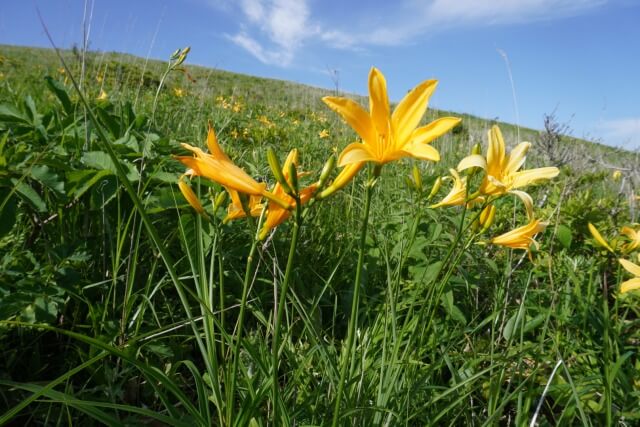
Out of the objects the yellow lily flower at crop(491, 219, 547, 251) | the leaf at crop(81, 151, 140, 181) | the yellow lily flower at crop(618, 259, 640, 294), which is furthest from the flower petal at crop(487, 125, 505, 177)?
the leaf at crop(81, 151, 140, 181)

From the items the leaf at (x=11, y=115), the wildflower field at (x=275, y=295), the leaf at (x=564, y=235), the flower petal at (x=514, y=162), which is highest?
the flower petal at (x=514, y=162)

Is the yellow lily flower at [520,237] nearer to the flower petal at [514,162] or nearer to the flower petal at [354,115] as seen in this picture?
the flower petal at [514,162]

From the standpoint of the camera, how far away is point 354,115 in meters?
0.75

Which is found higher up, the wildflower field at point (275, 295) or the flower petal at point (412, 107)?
the flower petal at point (412, 107)

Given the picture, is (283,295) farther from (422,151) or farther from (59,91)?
(59,91)

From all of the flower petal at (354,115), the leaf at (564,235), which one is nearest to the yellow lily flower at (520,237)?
the flower petal at (354,115)

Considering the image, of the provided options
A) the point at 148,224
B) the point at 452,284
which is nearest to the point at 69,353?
the point at 148,224

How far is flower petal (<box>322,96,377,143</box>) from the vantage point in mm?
725

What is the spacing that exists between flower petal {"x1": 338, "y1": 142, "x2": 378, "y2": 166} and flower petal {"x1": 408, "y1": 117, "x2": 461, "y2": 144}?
0.12 metres

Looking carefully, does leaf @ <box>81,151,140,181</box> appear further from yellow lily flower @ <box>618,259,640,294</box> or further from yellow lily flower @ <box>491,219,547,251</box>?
yellow lily flower @ <box>618,259,640,294</box>

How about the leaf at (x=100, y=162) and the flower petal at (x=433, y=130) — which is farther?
the leaf at (x=100, y=162)

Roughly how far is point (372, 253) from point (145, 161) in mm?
1035

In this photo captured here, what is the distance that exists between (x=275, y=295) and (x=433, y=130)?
23.5 inches

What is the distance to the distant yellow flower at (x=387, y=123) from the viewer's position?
73cm
